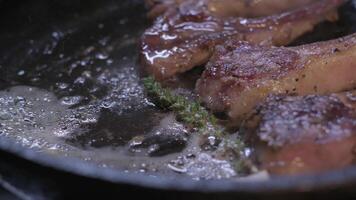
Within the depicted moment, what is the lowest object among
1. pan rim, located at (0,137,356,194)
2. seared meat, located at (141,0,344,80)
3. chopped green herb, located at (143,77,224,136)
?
pan rim, located at (0,137,356,194)

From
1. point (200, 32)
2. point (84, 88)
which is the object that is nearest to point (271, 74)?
point (200, 32)

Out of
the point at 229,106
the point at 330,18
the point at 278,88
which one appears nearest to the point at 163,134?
the point at 229,106

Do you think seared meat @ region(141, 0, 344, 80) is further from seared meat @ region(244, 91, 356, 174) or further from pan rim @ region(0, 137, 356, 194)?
pan rim @ region(0, 137, 356, 194)

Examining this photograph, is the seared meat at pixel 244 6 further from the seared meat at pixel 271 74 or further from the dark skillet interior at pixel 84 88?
the seared meat at pixel 271 74

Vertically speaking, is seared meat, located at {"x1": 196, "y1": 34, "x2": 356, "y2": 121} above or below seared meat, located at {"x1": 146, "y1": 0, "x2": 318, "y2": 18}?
below

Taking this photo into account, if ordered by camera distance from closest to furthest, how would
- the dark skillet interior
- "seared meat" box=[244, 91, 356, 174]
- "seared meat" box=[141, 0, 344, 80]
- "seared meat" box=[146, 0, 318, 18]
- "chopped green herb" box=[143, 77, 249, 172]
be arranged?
the dark skillet interior < "seared meat" box=[244, 91, 356, 174] < "chopped green herb" box=[143, 77, 249, 172] < "seared meat" box=[141, 0, 344, 80] < "seared meat" box=[146, 0, 318, 18]

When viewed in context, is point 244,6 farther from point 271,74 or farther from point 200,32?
point 271,74

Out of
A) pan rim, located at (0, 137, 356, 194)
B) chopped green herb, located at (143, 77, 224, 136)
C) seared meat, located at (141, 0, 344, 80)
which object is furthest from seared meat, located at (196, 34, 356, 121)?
pan rim, located at (0, 137, 356, 194)
